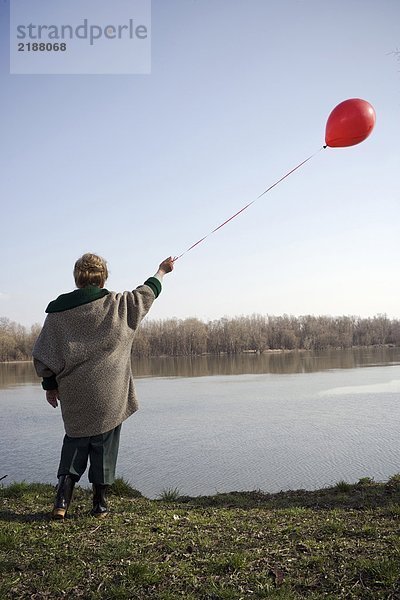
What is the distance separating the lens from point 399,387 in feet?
74.9

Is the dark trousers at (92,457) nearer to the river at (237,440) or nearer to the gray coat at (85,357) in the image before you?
the gray coat at (85,357)

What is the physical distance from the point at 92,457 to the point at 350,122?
4543 millimetres

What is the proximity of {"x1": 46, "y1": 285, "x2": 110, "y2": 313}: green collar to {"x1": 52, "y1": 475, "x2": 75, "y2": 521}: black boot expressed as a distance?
4.55 feet

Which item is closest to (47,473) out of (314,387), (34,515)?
(34,515)

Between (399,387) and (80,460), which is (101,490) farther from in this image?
(399,387)

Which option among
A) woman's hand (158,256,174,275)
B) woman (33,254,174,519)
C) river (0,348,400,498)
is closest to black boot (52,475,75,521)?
woman (33,254,174,519)

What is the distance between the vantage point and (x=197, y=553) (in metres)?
3.59

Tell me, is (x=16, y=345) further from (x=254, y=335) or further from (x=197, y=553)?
(x=197, y=553)

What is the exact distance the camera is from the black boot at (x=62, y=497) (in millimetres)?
4379

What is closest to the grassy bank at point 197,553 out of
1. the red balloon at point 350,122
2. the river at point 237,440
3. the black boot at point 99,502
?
the black boot at point 99,502

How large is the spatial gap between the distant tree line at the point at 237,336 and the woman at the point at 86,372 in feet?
248

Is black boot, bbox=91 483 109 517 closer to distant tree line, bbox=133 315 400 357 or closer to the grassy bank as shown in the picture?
the grassy bank

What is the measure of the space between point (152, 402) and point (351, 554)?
1695cm

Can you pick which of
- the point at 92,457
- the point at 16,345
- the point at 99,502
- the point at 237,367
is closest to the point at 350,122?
the point at 92,457
